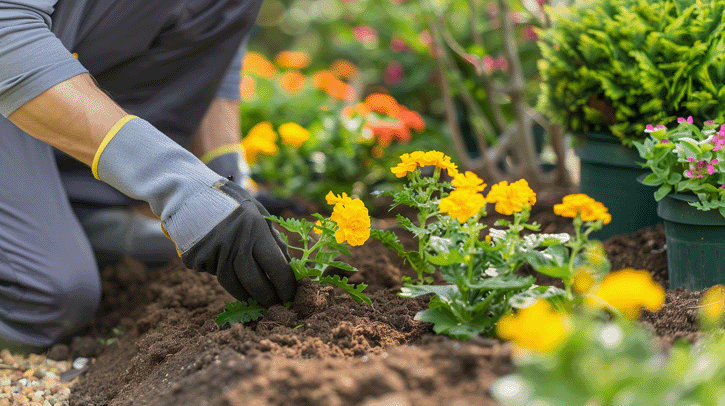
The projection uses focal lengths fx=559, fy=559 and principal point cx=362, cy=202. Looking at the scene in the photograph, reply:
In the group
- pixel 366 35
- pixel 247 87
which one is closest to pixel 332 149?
pixel 247 87

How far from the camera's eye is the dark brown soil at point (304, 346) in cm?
81

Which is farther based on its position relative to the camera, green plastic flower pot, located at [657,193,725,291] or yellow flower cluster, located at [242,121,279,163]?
yellow flower cluster, located at [242,121,279,163]

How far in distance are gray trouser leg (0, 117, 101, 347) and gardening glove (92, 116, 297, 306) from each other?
1.83ft

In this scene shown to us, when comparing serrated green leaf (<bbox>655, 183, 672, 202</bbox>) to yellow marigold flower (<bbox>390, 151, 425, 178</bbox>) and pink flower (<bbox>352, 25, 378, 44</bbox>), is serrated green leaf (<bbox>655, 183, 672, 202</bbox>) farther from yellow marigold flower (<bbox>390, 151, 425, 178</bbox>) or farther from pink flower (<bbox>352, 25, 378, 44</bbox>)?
pink flower (<bbox>352, 25, 378, 44</bbox>)

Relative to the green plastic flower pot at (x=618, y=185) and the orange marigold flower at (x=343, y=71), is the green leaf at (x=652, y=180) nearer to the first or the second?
the green plastic flower pot at (x=618, y=185)

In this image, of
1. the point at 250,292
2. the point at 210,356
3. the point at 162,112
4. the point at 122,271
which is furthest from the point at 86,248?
the point at 210,356

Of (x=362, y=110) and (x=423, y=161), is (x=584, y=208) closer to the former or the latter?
(x=423, y=161)

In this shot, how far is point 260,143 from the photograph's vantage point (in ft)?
8.70

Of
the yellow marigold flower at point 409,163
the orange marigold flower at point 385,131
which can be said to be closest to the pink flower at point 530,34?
the orange marigold flower at point 385,131

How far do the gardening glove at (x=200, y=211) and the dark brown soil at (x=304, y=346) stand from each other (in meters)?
0.10

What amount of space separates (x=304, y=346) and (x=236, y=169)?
1391mm

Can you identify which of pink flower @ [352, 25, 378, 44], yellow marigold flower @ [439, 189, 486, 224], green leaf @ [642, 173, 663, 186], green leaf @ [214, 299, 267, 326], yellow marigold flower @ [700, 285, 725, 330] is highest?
yellow marigold flower @ [439, 189, 486, 224]

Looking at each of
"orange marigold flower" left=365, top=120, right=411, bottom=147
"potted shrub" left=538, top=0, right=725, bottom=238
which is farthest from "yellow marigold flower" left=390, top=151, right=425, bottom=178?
"orange marigold flower" left=365, top=120, right=411, bottom=147

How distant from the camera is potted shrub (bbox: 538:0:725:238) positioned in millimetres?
1543
